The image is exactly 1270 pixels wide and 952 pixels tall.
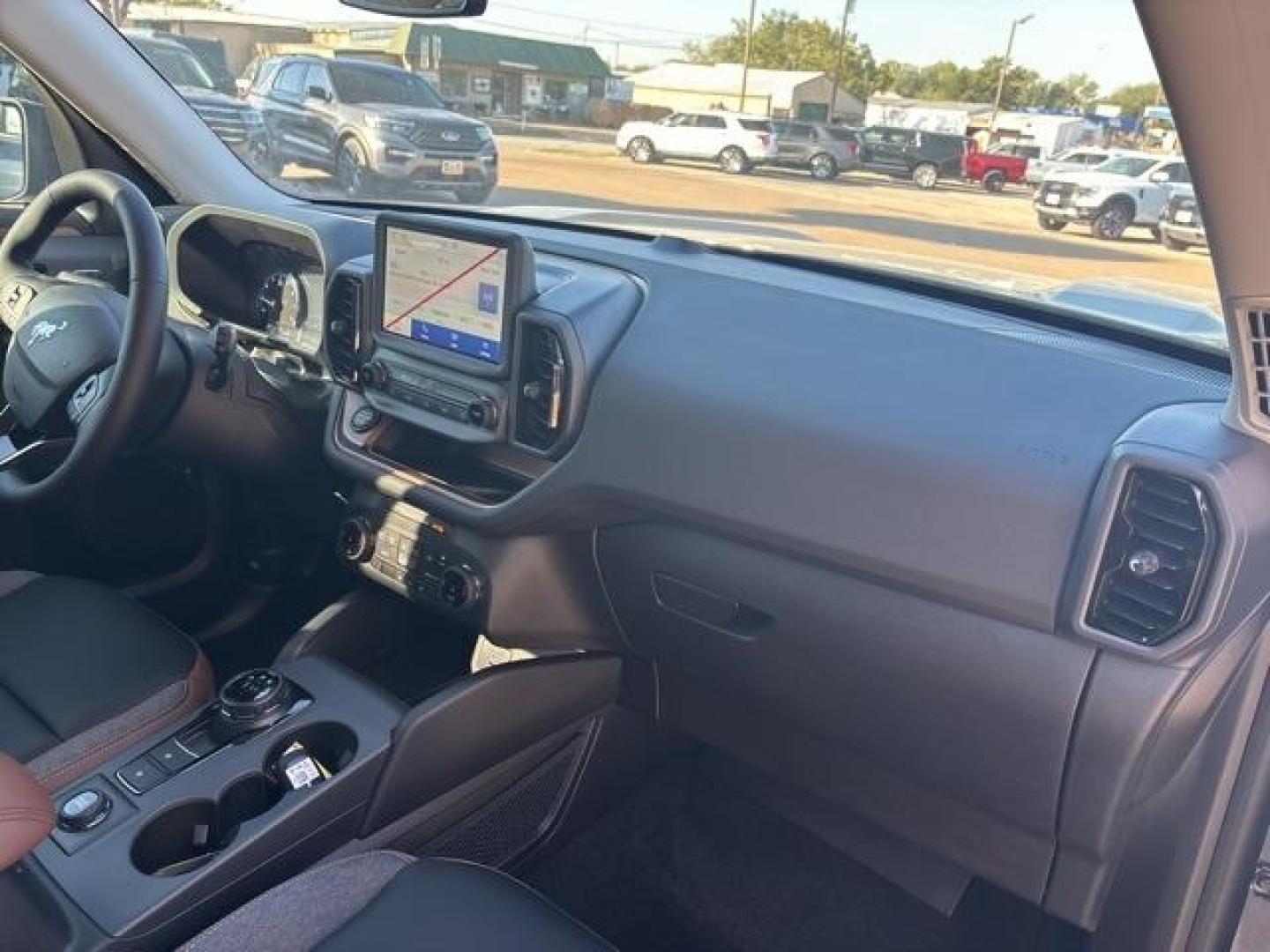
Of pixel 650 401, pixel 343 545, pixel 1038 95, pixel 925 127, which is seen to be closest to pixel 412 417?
pixel 343 545

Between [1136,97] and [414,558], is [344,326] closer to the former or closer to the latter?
[414,558]

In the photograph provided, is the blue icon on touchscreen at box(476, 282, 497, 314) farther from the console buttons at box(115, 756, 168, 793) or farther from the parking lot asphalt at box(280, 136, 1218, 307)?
the console buttons at box(115, 756, 168, 793)

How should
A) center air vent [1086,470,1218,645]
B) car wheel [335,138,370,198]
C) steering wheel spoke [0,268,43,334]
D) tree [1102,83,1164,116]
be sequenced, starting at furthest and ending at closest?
car wheel [335,138,370,198] < steering wheel spoke [0,268,43,334] < center air vent [1086,470,1218,645] < tree [1102,83,1164,116]

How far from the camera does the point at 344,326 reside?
219 centimetres

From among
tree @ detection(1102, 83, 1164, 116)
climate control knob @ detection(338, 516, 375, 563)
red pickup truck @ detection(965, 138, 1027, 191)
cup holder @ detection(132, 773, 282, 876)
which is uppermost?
tree @ detection(1102, 83, 1164, 116)

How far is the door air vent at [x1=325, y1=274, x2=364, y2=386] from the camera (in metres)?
2.16

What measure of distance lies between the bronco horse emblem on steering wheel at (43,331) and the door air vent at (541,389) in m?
0.95

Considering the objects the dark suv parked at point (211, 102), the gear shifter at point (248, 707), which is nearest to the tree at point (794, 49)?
the dark suv parked at point (211, 102)

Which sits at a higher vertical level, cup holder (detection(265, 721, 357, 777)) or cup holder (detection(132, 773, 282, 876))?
cup holder (detection(265, 721, 357, 777))

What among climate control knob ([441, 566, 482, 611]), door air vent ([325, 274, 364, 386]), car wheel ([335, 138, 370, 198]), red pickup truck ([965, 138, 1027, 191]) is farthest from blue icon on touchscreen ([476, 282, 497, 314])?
car wheel ([335, 138, 370, 198])

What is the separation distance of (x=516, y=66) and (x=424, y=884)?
5.57ft

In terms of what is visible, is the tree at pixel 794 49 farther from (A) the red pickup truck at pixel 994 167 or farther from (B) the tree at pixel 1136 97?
(B) the tree at pixel 1136 97

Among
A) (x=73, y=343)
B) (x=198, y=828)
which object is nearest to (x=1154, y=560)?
(x=198, y=828)

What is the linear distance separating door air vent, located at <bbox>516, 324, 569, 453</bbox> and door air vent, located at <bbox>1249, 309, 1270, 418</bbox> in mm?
963
